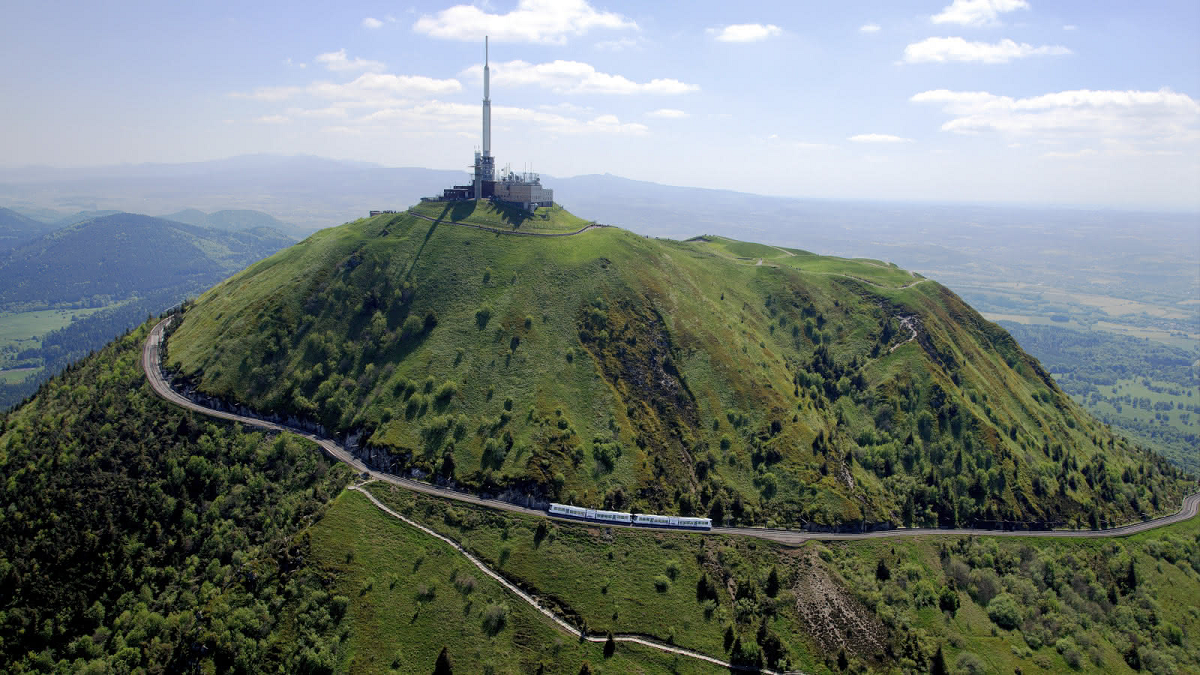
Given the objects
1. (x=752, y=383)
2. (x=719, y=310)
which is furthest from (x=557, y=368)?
(x=719, y=310)

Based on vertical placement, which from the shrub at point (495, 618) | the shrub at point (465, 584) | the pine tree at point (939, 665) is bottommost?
the pine tree at point (939, 665)

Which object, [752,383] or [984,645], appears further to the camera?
[752,383]

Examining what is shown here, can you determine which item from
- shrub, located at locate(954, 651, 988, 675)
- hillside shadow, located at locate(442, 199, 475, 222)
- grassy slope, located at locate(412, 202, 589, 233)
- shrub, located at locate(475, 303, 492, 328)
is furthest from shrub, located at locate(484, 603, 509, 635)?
hillside shadow, located at locate(442, 199, 475, 222)

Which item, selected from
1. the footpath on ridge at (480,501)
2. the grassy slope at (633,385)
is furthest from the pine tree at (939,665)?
the grassy slope at (633,385)

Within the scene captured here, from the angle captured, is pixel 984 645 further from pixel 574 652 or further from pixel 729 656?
pixel 574 652

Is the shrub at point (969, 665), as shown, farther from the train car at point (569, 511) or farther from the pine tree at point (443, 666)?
the pine tree at point (443, 666)

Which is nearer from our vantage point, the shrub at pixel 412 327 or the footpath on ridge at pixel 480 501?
the footpath on ridge at pixel 480 501

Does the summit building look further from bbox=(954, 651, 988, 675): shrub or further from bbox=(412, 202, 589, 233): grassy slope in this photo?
bbox=(954, 651, 988, 675): shrub

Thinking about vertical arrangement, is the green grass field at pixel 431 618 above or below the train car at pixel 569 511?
below
